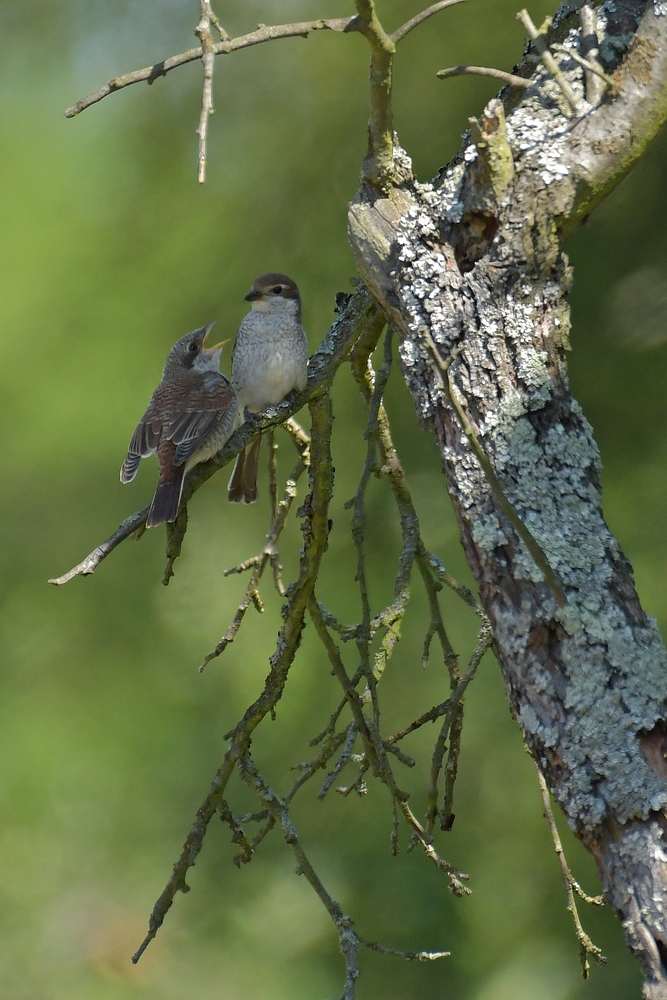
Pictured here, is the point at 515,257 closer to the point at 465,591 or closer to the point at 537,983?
the point at 465,591

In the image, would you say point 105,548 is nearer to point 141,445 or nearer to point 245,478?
point 141,445

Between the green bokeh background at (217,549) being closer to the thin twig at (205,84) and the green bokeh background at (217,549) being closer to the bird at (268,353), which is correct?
the bird at (268,353)

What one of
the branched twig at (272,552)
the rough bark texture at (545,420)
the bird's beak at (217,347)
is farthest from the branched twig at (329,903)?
the bird's beak at (217,347)

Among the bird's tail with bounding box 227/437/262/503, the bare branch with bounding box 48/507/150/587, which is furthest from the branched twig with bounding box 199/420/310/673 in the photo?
the bird's tail with bounding box 227/437/262/503

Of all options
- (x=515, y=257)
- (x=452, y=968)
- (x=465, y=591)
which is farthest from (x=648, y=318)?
(x=452, y=968)

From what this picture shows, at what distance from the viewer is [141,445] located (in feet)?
10.5

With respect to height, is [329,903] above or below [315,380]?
below

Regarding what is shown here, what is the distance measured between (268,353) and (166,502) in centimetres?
110

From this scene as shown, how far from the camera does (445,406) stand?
65.4 inches

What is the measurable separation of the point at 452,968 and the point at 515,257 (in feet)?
8.86

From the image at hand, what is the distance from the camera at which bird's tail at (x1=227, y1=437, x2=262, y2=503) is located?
3.47 metres

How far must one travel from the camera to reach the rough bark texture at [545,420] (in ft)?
4.45

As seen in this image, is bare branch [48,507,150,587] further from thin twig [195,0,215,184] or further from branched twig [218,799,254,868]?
thin twig [195,0,215,184]

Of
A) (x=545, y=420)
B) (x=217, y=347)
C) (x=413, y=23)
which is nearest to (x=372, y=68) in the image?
(x=413, y=23)
